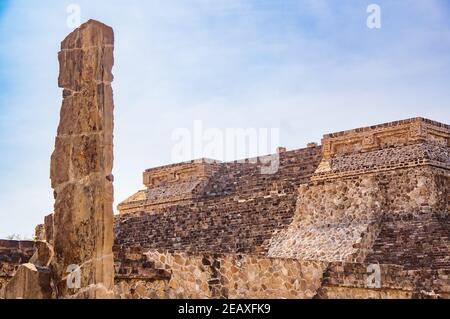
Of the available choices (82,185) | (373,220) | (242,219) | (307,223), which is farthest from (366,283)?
(242,219)

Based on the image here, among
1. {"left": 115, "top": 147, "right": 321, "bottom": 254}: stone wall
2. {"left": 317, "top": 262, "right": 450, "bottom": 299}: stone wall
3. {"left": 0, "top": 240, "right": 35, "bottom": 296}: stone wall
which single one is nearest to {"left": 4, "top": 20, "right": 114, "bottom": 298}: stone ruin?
{"left": 0, "top": 240, "right": 35, "bottom": 296}: stone wall

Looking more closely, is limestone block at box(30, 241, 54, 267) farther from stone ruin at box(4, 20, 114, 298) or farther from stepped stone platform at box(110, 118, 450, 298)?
stepped stone platform at box(110, 118, 450, 298)

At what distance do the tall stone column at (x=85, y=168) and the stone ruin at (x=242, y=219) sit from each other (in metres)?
0.01

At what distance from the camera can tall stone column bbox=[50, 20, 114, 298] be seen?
25.6ft

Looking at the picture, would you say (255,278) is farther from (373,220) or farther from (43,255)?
(373,220)

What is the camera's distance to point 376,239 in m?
16.5

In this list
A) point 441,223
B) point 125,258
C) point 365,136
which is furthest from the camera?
point 365,136

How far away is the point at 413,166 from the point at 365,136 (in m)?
1.61

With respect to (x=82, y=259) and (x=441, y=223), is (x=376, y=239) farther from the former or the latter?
(x=82, y=259)

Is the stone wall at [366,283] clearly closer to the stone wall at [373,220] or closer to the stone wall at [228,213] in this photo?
the stone wall at [373,220]

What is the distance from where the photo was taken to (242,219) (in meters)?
19.4
